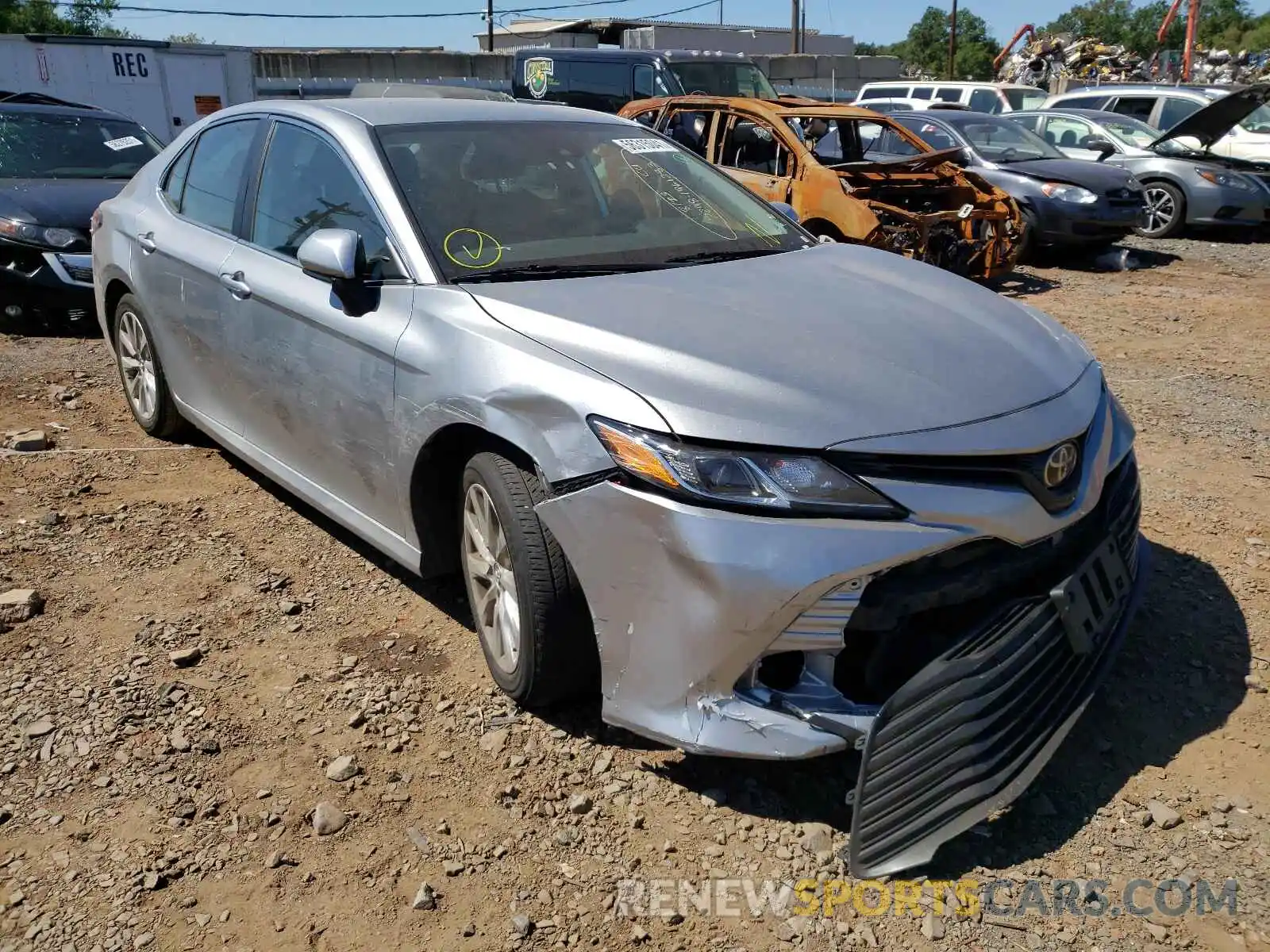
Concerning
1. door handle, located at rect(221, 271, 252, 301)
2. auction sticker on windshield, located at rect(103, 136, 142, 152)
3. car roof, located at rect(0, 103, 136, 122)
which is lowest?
door handle, located at rect(221, 271, 252, 301)

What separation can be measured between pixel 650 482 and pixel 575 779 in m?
0.91

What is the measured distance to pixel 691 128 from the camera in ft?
33.1

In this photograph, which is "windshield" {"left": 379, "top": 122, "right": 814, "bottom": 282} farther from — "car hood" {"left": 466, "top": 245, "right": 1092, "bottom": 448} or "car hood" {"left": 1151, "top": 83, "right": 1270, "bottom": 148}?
"car hood" {"left": 1151, "top": 83, "right": 1270, "bottom": 148}

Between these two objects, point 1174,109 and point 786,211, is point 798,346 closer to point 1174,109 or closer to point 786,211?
point 786,211

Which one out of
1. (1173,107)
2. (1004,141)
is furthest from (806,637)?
(1173,107)

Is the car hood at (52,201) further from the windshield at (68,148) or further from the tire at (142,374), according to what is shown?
the tire at (142,374)

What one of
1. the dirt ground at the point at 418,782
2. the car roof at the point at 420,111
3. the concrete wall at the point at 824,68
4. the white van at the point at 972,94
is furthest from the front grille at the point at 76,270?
the concrete wall at the point at 824,68

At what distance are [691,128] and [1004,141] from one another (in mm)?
4291

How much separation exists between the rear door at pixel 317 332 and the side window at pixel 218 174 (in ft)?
0.71

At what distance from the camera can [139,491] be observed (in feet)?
15.6

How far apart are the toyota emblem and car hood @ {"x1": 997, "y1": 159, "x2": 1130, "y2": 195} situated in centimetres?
938

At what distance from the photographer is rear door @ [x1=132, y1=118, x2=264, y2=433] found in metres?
4.15

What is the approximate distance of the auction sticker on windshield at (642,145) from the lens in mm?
4039

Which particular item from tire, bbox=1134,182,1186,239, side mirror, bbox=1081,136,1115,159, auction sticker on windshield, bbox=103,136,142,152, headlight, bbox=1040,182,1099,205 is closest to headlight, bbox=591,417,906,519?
auction sticker on windshield, bbox=103,136,142,152
